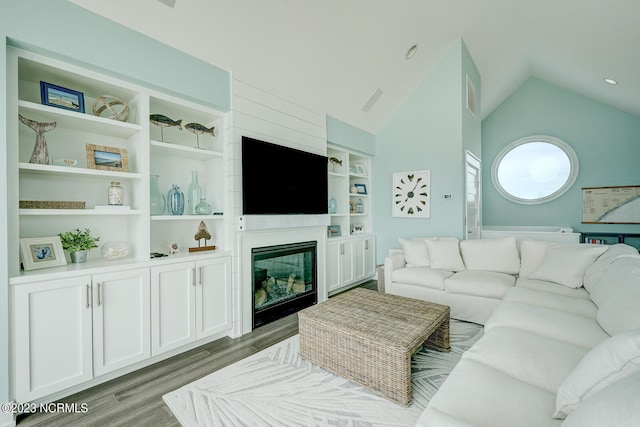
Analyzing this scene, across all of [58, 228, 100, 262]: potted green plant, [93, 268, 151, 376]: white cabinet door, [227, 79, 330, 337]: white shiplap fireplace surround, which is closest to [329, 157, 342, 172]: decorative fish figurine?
[227, 79, 330, 337]: white shiplap fireplace surround

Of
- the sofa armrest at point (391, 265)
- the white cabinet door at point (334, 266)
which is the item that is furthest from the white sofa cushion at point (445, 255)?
the white cabinet door at point (334, 266)

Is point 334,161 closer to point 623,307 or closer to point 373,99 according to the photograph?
point 373,99

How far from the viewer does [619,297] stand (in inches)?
65.1

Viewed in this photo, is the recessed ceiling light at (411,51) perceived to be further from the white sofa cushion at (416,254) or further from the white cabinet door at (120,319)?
the white cabinet door at (120,319)

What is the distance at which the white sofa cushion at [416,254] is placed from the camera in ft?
11.9

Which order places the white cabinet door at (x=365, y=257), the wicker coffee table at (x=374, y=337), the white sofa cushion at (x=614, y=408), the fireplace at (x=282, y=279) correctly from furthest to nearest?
the white cabinet door at (x=365, y=257), the fireplace at (x=282, y=279), the wicker coffee table at (x=374, y=337), the white sofa cushion at (x=614, y=408)

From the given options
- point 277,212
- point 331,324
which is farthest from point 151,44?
point 331,324

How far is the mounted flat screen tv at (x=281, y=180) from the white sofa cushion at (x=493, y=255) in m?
1.87

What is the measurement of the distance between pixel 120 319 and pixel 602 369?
8.67 feet

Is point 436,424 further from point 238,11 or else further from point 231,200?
point 238,11

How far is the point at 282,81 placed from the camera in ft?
10.1

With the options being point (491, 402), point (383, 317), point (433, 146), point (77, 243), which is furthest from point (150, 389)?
point (433, 146)

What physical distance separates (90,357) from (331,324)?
1.66m

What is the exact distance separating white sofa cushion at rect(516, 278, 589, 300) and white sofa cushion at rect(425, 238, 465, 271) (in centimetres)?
66
